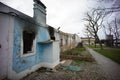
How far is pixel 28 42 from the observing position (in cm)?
601

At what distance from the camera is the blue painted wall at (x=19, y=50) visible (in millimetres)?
4707

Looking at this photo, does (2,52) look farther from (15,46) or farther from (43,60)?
(43,60)

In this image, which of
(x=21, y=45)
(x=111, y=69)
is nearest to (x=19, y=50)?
(x=21, y=45)

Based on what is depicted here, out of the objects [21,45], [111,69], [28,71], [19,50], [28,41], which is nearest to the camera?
[19,50]

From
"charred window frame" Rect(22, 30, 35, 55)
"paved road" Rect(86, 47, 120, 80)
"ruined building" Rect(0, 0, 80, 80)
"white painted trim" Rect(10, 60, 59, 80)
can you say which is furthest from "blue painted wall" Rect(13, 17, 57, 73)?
"paved road" Rect(86, 47, 120, 80)

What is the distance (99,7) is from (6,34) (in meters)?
6.28

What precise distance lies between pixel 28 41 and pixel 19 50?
1.15 m

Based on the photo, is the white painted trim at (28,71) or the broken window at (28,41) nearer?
the white painted trim at (28,71)

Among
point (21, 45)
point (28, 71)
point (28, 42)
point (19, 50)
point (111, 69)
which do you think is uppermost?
point (28, 42)

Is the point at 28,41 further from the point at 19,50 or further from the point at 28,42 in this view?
the point at 19,50

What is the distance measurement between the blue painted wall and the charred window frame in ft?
1.09

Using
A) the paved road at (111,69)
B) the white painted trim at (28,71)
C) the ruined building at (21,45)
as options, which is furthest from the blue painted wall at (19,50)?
the paved road at (111,69)

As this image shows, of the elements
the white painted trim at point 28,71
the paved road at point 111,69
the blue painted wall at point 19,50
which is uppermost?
the blue painted wall at point 19,50

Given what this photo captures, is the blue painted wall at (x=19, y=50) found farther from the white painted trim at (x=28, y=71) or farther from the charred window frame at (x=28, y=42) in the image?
the charred window frame at (x=28, y=42)
